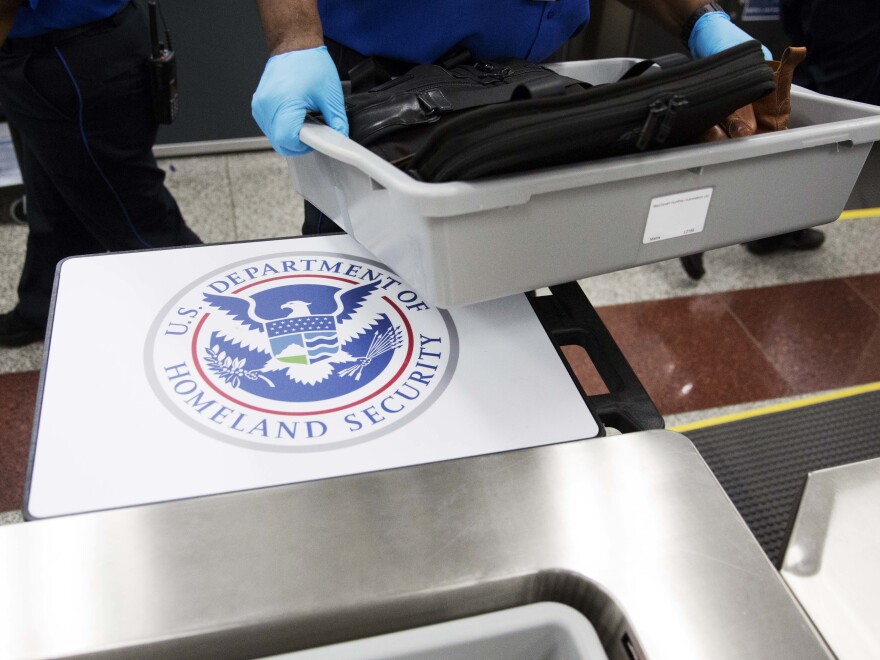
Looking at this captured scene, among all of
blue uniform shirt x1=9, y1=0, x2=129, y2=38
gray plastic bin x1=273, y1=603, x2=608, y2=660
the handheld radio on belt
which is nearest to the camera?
gray plastic bin x1=273, y1=603, x2=608, y2=660

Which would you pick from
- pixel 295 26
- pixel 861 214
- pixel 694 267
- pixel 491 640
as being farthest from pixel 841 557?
pixel 861 214

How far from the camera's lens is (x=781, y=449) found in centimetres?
101

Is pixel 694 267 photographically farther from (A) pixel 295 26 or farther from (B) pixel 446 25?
(A) pixel 295 26

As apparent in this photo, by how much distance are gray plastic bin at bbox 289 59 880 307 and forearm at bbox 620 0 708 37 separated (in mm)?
328

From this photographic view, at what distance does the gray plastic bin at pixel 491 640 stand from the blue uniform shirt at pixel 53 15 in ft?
4.05

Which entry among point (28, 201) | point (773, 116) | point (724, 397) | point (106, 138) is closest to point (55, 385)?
point (773, 116)

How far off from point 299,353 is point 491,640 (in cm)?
32

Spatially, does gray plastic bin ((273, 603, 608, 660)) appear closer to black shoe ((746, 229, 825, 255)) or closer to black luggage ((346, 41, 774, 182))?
black luggage ((346, 41, 774, 182))

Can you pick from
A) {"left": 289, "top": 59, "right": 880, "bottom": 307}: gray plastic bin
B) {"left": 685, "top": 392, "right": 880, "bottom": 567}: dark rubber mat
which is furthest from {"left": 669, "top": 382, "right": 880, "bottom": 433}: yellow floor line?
{"left": 289, "top": 59, "right": 880, "bottom": 307}: gray plastic bin

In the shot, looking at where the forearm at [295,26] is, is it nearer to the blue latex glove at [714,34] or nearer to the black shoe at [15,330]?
the blue latex glove at [714,34]

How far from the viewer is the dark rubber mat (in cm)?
92

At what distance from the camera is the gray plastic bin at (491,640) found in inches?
17.4

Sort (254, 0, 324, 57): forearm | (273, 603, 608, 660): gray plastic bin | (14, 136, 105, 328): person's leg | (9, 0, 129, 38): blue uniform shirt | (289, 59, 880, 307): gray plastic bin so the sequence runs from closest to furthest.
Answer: (273, 603, 608, 660): gray plastic bin → (289, 59, 880, 307): gray plastic bin → (254, 0, 324, 57): forearm → (9, 0, 129, 38): blue uniform shirt → (14, 136, 105, 328): person's leg

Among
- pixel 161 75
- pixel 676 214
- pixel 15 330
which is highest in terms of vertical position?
pixel 676 214
